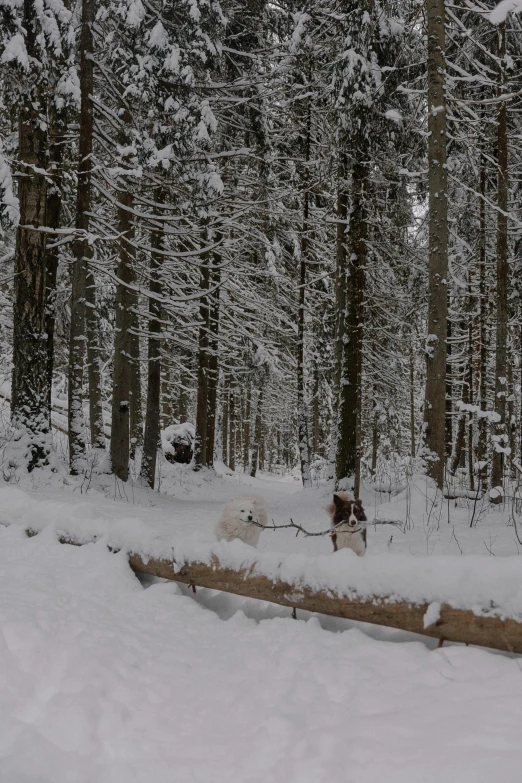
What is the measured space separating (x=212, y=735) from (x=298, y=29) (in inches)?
520

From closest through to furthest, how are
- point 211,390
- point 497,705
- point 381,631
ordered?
1. point 497,705
2. point 381,631
3. point 211,390

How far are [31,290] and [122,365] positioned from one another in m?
2.39

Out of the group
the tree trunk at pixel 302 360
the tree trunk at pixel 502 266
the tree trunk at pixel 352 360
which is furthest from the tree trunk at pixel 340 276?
the tree trunk at pixel 302 360

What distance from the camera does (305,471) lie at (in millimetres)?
16484

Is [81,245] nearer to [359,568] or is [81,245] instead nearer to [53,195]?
[53,195]

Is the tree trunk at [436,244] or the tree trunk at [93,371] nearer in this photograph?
the tree trunk at [436,244]

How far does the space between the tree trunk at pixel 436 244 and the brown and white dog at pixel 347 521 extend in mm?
3937

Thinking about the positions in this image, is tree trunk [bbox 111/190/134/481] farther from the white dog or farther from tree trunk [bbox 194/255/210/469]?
the white dog

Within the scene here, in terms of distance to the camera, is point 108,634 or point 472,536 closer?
point 108,634

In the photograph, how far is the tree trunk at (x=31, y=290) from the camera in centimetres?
948

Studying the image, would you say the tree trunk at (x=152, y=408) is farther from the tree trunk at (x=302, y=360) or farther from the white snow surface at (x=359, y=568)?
the white snow surface at (x=359, y=568)

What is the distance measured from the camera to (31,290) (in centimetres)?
962

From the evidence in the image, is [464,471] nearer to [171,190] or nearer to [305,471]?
[305,471]

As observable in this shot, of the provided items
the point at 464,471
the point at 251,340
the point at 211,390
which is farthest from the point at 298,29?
the point at 464,471
